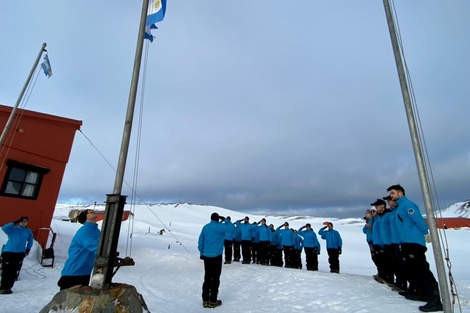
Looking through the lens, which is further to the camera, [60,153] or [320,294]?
[60,153]

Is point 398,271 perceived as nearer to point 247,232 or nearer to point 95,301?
point 95,301

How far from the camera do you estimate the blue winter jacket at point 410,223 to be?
5.31 metres

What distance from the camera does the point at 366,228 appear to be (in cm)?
996

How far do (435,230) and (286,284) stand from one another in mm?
5188

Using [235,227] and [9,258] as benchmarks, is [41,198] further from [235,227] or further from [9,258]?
[235,227]

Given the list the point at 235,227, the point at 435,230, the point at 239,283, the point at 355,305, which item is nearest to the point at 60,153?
the point at 235,227

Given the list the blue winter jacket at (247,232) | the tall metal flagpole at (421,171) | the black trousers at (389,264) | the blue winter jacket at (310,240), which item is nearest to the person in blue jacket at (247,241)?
the blue winter jacket at (247,232)

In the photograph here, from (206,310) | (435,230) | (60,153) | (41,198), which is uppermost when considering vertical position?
(60,153)

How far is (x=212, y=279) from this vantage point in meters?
6.65

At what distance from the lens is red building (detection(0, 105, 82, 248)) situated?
11992 millimetres

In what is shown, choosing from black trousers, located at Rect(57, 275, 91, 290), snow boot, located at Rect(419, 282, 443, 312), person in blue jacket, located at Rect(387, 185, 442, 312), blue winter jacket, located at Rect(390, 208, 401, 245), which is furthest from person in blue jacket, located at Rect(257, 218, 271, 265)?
black trousers, located at Rect(57, 275, 91, 290)

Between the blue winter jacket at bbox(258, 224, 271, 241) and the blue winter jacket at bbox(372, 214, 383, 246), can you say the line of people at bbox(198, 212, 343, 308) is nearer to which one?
the blue winter jacket at bbox(258, 224, 271, 241)

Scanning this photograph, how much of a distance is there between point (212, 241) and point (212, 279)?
857 mm

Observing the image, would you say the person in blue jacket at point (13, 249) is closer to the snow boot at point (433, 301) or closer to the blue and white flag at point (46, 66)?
the blue and white flag at point (46, 66)
